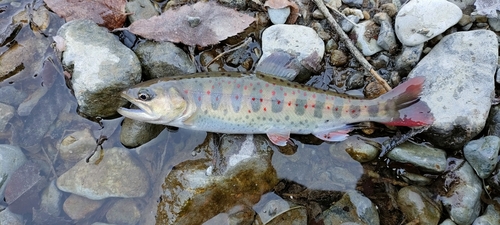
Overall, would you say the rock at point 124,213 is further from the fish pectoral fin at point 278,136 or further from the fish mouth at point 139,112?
the fish pectoral fin at point 278,136

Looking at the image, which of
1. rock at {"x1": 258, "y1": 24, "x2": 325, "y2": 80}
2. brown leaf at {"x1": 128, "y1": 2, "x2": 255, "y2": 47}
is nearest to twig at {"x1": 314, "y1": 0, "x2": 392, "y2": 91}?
rock at {"x1": 258, "y1": 24, "x2": 325, "y2": 80}

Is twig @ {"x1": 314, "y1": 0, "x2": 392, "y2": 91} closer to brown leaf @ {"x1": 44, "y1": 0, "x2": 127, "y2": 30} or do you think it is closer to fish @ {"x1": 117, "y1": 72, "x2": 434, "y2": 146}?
fish @ {"x1": 117, "y1": 72, "x2": 434, "y2": 146}

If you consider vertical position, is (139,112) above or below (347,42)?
below

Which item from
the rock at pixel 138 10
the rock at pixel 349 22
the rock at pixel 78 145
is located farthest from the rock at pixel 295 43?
the rock at pixel 78 145

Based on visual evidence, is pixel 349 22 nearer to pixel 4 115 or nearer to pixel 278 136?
pixel 278 136

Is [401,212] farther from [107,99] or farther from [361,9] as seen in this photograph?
[107,99]

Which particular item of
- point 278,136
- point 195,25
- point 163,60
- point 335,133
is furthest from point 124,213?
point 335,133
